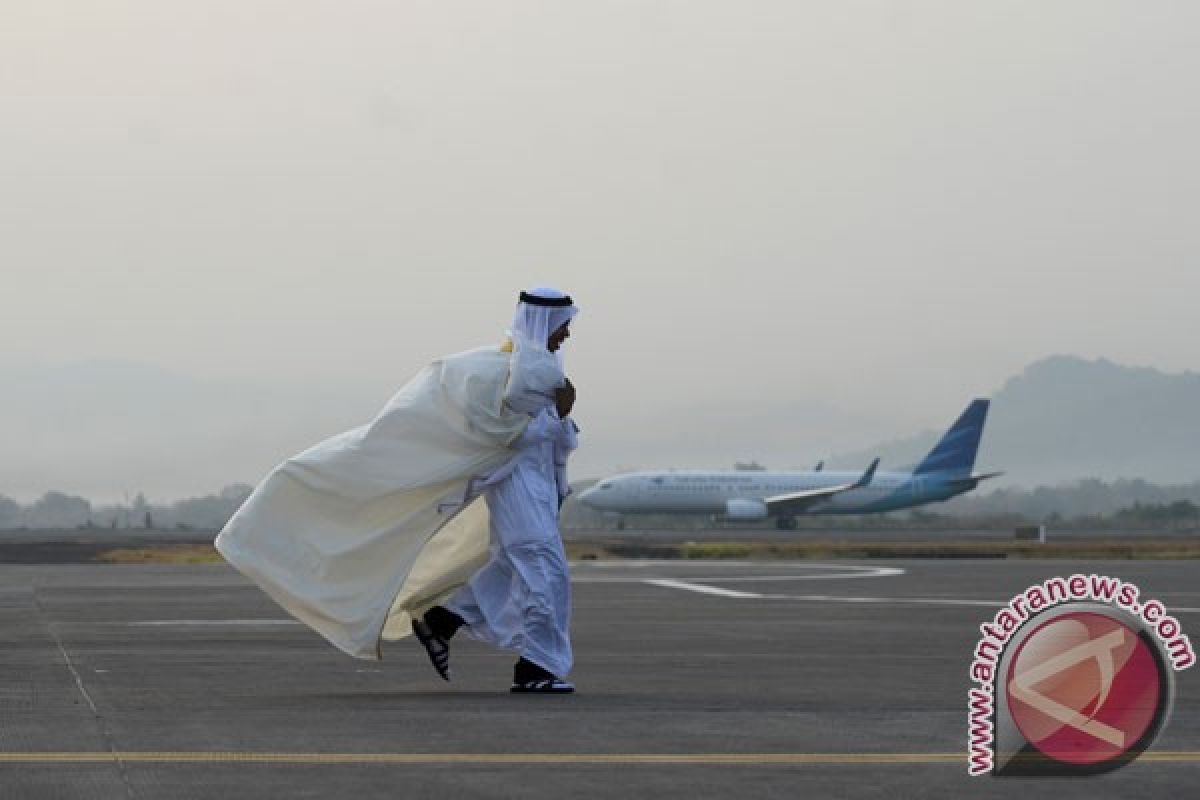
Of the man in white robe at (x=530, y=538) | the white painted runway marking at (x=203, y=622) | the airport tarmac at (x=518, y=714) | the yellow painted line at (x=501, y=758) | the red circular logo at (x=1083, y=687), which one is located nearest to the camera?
the red circular logo at (x=1083, y=687)

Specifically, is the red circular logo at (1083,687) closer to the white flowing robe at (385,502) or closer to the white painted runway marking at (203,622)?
the white flowing robe at (385,502)

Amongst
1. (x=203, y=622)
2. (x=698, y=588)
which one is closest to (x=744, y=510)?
(x=698, y=588)

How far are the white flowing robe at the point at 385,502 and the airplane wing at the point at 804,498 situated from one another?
Answer: 3289 inches

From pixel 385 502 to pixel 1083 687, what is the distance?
472 centimetres

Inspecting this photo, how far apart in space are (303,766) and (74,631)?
8.92m

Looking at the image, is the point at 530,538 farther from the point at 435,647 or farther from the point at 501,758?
the point at 501,758

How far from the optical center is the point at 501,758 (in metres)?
7.28

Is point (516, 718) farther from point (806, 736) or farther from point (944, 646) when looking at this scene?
point (944, 646)

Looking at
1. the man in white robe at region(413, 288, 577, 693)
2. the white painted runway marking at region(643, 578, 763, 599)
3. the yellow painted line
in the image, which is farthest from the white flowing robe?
the white painted runway marking at region(643, 578, 763, 599)

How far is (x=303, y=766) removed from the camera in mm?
6953

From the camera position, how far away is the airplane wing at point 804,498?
94625 millimetres

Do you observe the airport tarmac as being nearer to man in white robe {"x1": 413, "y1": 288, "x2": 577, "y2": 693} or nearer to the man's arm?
man in white robe {"x1": 413, "y1": 288, "x2": 577, "y2": 693}

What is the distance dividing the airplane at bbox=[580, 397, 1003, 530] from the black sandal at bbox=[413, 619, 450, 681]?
81540mm

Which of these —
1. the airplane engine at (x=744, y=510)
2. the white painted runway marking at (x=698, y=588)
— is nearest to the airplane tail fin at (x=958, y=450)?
the airplane engine at (x=744, y=510)
